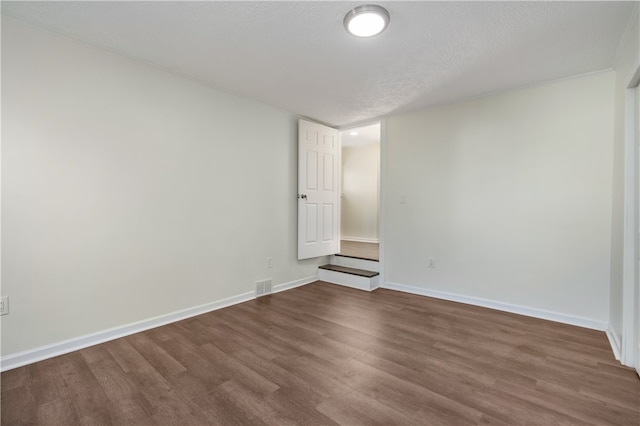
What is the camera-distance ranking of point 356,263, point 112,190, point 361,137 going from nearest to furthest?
point 112,190
point 356,263
point 361,137

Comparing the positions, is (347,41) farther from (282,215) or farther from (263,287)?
(263,287)

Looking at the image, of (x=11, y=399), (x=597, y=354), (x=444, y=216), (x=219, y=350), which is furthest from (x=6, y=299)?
(x=597, y=354)

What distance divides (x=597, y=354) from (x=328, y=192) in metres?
3.23

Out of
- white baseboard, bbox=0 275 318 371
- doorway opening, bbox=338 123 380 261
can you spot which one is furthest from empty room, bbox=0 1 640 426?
doorway opening, bbox=338 123 380 261

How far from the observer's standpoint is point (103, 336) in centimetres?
230

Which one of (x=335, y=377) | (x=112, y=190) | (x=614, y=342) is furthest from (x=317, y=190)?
(x=614, y=342)

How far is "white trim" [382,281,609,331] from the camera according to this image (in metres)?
2.60

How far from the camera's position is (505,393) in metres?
1.68

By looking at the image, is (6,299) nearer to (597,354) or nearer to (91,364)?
(91,364)

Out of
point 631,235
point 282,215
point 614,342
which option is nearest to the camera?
point 631,235

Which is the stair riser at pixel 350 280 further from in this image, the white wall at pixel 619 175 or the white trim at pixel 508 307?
the white wall at pixel 619 175

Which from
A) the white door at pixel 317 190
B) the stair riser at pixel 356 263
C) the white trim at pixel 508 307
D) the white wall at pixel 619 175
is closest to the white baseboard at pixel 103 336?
the white door at pixel 317 190

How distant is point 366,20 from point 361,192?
15.8 ft

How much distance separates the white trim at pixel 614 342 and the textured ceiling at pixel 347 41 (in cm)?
224
